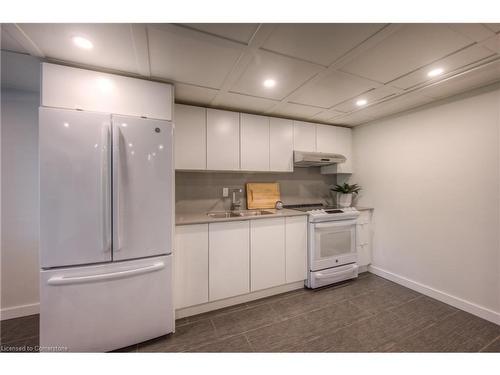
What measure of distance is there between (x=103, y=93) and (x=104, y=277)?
1.39 metres

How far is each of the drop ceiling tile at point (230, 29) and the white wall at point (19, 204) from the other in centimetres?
205

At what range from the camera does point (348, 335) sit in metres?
1.61

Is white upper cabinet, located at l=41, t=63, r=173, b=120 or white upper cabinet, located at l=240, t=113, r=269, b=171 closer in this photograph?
white upper cabinet, located at l=41, t=63, r=173, b=120

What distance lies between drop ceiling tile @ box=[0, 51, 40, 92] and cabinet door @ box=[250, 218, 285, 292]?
2.27m

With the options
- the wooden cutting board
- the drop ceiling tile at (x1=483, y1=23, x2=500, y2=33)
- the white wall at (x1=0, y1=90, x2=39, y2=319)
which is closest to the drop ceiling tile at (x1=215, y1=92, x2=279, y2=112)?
the wooden cutting board

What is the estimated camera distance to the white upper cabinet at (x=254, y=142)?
2.43 meters

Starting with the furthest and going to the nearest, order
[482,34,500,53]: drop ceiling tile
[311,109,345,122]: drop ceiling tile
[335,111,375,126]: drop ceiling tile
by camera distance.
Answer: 1. [335,111,375,126]: drop ceiling tile
2. [311,109,345,122]: drop ceiling tile
3. [482,34,500,53]: drop ceiling tile

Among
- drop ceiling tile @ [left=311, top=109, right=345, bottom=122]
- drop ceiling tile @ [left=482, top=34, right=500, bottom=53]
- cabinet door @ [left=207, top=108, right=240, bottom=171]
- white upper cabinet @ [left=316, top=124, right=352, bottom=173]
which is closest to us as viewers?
drop ceiling tile @ [left=482, top=34, right=500, bottom=53]

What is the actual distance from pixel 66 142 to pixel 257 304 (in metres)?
2.24

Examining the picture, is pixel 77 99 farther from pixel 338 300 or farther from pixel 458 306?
pixel 458 306

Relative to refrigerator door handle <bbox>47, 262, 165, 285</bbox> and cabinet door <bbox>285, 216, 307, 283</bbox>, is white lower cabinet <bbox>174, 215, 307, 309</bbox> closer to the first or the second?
cabinet door <bbox>285, 216, 307, 283</bbox>

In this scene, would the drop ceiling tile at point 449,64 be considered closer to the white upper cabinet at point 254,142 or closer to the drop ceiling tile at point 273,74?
the drop ceiling tile at point 273,74

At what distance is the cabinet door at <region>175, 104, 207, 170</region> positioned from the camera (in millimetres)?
2113

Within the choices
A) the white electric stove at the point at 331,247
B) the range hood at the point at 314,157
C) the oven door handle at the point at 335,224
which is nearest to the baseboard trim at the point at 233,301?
the white electric stove at the point at 331,247
